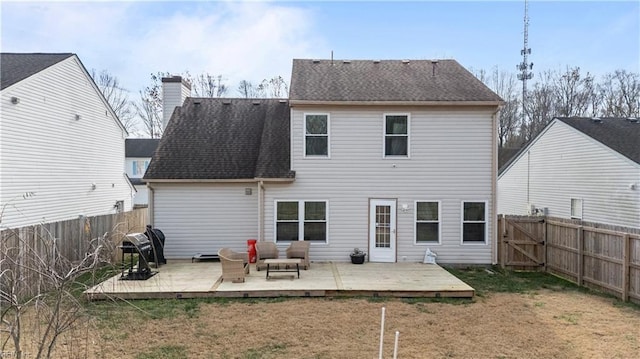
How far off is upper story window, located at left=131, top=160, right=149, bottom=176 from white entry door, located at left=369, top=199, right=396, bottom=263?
24.7 m

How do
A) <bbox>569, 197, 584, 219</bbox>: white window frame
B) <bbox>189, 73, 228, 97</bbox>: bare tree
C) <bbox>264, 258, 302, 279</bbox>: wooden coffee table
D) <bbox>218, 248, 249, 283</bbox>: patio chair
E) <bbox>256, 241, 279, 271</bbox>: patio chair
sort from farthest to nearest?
<bbox>189, 73, 228, 97</bbox>: bare tree, <bbox>569, 197, 584, 219</bbox>: white window frame, <bbox>256, 241, 279, 271</bbox>: patio chair, <bbox>264, 258, 302, 279</bbox>: wooden coffee table, <bbox>218, 248, 249, 283</bbox>: patio chair

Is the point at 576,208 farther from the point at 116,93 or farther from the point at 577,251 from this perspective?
the point at 116,93

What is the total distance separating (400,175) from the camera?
39.9 feet

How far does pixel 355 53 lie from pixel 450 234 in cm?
1153

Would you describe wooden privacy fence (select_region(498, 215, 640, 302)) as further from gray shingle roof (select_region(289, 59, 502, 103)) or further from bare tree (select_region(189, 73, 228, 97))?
bare tree (select_region(189, 73, 228, 97))

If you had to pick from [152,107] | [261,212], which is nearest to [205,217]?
[261,212]

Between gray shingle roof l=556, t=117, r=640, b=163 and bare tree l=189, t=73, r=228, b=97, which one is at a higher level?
bare tree l=189, t=73, r=228, b=97

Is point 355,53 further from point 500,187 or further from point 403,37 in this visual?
point 500,187

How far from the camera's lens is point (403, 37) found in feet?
61.4

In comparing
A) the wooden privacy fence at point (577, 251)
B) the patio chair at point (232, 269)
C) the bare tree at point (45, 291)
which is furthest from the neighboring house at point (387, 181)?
the bare tree at point (45, 291)

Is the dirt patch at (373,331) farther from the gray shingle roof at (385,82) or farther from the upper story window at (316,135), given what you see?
the gray shingle roof at (385,82)

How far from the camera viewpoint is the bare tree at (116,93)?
36.2 metres

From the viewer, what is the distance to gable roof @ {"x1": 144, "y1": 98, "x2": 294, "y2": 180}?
41.4 feet

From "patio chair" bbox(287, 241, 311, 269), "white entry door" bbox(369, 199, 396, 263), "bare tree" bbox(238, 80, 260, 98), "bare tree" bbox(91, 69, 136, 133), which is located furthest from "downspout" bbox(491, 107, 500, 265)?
"bare tree" bbox(91, 69, 136, 133)
